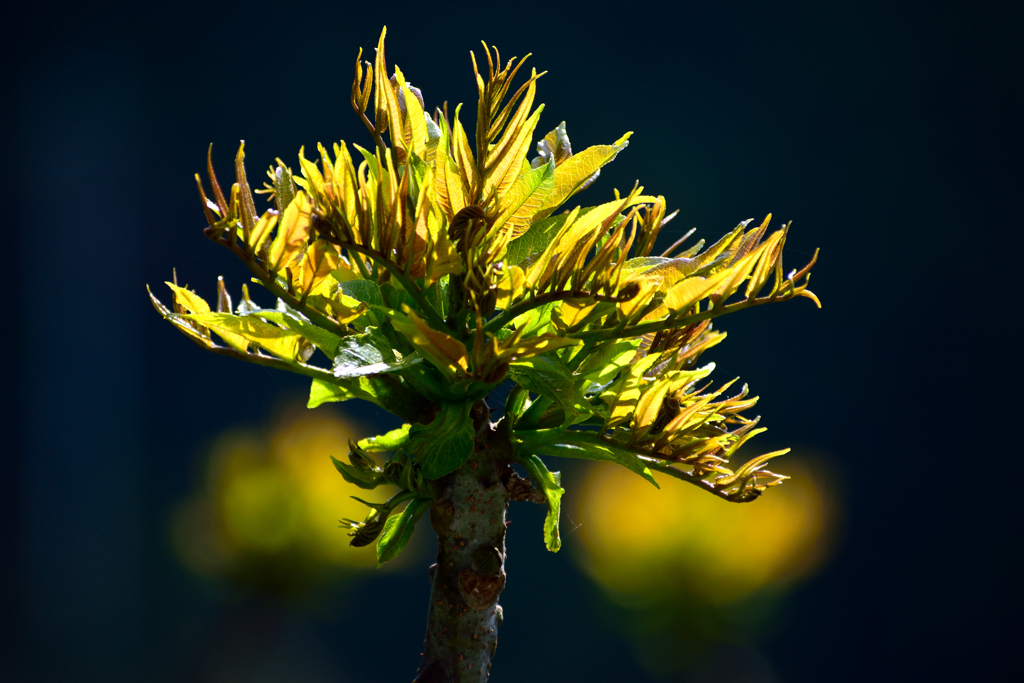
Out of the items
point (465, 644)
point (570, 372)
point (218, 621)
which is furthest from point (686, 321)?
point (218, 621)

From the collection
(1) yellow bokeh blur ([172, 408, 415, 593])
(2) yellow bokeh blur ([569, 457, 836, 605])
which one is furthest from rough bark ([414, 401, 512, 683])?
(2) yellow bokeh blur ([569, 457, 836, 605])

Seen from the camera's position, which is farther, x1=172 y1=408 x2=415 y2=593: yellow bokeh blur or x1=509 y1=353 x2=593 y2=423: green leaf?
x1=172 y1=408 x2=415 y2=593: yellow bokeh blur

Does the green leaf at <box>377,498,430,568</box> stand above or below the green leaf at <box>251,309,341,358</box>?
below

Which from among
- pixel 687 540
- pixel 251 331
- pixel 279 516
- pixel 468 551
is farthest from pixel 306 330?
pixel 687 540

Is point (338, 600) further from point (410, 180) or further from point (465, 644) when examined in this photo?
point (410, 180)

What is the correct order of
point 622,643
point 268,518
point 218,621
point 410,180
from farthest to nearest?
point 622,643 → point 218,621 → point 268,518 → point 410,180

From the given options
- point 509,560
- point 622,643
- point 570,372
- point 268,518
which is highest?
point 570,372

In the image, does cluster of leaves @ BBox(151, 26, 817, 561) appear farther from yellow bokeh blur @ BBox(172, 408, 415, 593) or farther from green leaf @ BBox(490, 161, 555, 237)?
yellow bokeh blur @ BBox(172, 408, 415, 593)
